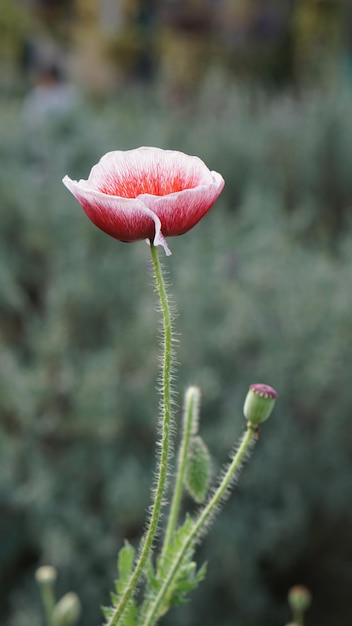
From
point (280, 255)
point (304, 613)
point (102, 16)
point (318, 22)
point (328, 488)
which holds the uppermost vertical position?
point (102, 16)

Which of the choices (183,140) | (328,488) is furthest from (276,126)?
(328,488)

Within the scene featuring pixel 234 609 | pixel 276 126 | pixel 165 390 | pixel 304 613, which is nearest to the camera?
pixel 165 390

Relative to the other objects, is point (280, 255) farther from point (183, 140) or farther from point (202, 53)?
point (202, 53)

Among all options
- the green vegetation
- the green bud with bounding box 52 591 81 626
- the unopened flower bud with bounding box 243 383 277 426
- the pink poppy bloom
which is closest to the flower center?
the pink poppy bloom

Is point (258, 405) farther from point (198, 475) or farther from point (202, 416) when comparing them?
point (202, 416)

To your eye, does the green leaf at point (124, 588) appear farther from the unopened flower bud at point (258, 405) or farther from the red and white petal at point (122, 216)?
the red and white petal at point (122, 216)

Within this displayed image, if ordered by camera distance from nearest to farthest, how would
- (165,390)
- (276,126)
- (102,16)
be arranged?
1. (165,390)
2. (276,126)
3. (102,16)

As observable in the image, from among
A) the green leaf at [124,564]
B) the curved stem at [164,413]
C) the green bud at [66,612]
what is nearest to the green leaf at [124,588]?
the green leaf at [124,564]
